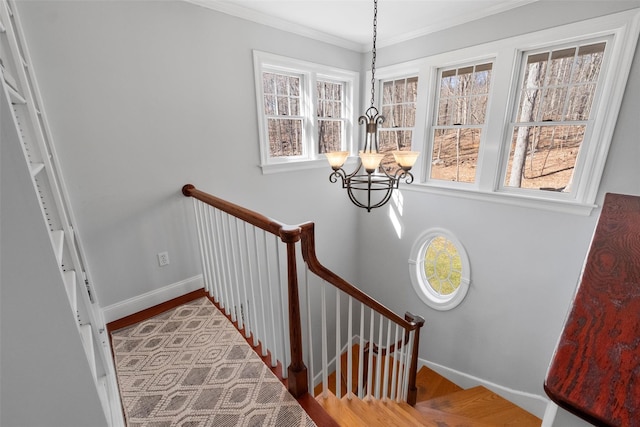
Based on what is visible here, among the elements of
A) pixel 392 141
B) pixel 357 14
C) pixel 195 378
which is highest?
pixel 357 14

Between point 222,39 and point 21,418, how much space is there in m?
2.77

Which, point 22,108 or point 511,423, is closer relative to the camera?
point 22,108

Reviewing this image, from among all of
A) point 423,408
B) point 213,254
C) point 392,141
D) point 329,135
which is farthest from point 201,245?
point 392,141

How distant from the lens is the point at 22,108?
1404 millimetres

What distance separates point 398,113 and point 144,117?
306 cm

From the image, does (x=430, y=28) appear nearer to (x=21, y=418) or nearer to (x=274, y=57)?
(x=274, y=57)

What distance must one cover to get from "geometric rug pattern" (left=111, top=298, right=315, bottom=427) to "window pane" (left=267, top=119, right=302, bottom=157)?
6.46ft

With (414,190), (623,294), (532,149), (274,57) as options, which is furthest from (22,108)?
(532,149)

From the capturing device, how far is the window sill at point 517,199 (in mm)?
2541

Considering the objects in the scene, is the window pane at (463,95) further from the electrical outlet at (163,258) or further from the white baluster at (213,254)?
the electrical outlet at (163,258)

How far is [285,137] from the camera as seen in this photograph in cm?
334

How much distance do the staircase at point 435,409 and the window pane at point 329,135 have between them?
2.88m

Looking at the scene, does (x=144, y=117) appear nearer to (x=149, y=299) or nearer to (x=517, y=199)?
(x=149, y=299)

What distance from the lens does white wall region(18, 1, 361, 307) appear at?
72.2 inches
